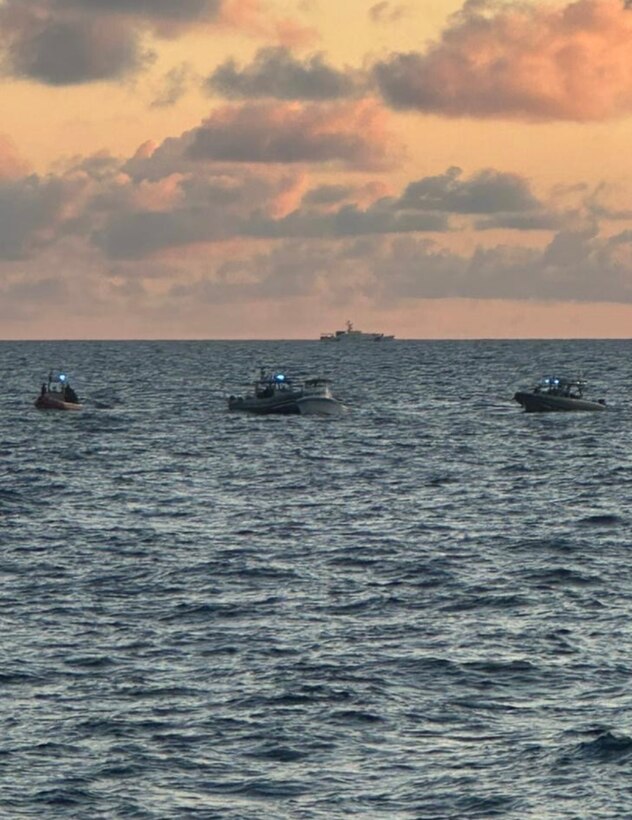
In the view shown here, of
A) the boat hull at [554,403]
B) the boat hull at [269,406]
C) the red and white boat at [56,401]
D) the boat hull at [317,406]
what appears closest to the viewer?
the boat hull at [269,406]

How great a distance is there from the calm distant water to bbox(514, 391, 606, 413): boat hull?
162 feet

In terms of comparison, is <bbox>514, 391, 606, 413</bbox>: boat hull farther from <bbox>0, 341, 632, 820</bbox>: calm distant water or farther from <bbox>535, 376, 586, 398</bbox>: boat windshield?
<bbox>0, 341, 632, 820</bbox>: calm distant water

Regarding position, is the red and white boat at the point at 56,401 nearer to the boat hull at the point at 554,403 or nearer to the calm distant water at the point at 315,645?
the boat hull at the point at 554,403

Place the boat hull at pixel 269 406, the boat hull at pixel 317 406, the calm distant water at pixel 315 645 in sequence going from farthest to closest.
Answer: the boat hull at pixel 317 406
the boat hull at pixel 269 406
the calm distant water at pixel 315 645

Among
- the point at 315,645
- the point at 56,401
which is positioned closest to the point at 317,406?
the point at 56,401

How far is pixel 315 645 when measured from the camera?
53.9 meters

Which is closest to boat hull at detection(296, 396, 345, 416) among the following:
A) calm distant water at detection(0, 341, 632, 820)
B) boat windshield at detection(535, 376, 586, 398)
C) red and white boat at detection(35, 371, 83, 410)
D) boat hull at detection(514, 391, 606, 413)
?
boat hull at detection(514, 391, 606, 413)

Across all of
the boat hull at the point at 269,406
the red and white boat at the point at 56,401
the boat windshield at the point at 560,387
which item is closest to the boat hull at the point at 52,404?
the red and white boat at the point at 56,401

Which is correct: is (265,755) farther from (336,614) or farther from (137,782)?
(336,614)

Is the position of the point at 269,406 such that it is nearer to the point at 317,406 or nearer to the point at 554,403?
the point at 317,406

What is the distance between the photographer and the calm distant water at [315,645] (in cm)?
3953

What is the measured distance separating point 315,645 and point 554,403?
Answer: 10949 centimetres

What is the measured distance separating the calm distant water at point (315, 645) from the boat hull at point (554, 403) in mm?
49461

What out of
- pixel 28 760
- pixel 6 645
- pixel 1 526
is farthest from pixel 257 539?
pixel 28 760
